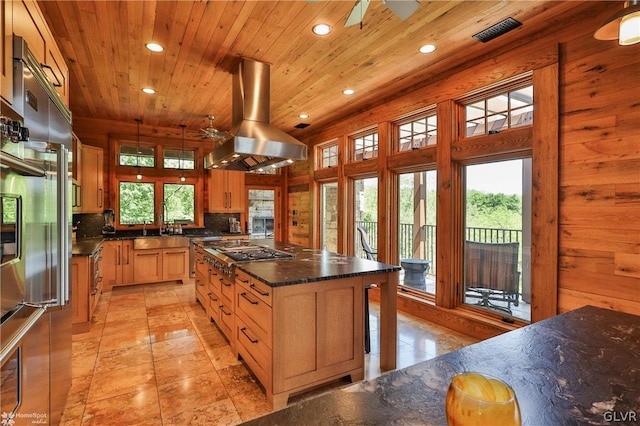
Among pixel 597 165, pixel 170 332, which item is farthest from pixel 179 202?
pixel 597 165

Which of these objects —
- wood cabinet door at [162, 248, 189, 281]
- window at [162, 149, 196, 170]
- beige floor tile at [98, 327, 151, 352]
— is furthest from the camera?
window at [162, 149, 196, 170]

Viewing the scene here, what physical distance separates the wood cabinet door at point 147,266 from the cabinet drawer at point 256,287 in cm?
352

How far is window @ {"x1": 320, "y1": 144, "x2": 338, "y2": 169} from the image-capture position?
5848 millimetres

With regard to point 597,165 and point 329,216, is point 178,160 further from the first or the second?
point 597,165

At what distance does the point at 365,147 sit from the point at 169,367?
393 centimetres

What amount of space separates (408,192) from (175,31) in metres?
3.28

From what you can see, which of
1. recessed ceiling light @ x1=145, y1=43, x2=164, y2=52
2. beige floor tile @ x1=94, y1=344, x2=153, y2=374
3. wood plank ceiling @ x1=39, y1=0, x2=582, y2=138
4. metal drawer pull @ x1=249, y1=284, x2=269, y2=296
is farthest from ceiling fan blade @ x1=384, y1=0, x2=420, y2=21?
beige floor tile @ x1=94, y1=344, x2=153, y2=374

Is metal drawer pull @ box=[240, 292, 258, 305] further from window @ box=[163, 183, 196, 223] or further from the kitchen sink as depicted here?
window @ box=[163, 183, 196, 223]

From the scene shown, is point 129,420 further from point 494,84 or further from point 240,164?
point 494,84

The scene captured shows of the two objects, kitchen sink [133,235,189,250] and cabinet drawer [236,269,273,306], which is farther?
kitchen sink [133,235,189,250]

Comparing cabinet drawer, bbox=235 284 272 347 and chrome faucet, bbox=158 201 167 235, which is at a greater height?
chrome faucet, bbox=158 201 167 235

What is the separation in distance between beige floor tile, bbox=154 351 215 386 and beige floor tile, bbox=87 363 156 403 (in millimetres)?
65

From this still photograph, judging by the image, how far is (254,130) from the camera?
3096 mm

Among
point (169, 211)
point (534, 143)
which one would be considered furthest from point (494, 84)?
point (169, 211)
